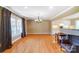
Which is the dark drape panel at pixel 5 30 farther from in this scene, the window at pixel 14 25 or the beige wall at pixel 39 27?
the beige wall at pixel 39 27

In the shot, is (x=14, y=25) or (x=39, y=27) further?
(x=39, y=27)

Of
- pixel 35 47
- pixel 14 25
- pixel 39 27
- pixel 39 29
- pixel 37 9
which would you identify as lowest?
pixel 35 47

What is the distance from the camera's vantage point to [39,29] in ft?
45.9

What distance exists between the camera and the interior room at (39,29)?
4.70 metres

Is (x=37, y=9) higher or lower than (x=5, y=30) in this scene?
higher

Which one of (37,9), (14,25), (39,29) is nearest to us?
(37,9)

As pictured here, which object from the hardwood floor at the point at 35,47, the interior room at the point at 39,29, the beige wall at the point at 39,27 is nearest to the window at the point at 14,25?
the interior room at the point at 39,29

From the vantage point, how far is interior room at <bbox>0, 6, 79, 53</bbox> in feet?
15.4

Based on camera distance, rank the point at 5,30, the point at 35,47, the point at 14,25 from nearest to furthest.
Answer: the point at 5,30
the point at 35,47
the point at 14,25

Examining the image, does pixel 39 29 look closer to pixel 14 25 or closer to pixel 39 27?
pixel 39 27

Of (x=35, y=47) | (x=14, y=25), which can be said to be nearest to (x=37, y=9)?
(x=35, y=47)
